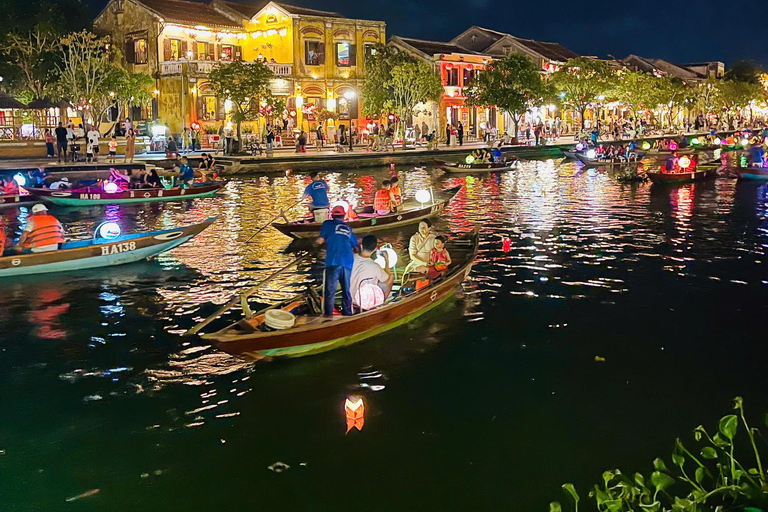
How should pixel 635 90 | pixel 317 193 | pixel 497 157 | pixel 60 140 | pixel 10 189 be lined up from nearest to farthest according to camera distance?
pixel 317 193 < pixel 10 189 < pixel 60 140 < pixel 497 157 < pixel 635 90

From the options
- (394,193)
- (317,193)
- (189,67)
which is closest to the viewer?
(317,193)

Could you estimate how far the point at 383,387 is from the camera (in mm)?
9594

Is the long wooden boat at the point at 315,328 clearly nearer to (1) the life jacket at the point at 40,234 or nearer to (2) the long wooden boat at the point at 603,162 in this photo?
(1) the life jacket at the point at 40,234

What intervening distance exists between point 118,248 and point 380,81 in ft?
130

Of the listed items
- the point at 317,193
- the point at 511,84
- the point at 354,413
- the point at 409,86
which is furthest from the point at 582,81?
the point at 354,413

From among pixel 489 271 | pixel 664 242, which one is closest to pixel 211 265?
pixel 489 271

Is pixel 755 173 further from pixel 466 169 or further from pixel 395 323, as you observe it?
pixel 395 323

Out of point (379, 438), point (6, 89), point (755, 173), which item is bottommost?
point (379, 438)

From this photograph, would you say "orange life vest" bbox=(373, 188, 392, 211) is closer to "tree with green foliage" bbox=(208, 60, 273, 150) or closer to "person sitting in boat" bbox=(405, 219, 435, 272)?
"person sitting in boat" bbox=(405, 219, 435, 272)

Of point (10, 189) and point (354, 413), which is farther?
point (10, 189)

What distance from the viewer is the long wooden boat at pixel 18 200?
26688 mm

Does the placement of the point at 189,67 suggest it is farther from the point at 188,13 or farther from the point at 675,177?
the point at 675,177

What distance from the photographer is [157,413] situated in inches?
352

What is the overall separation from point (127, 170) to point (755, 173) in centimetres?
2890
